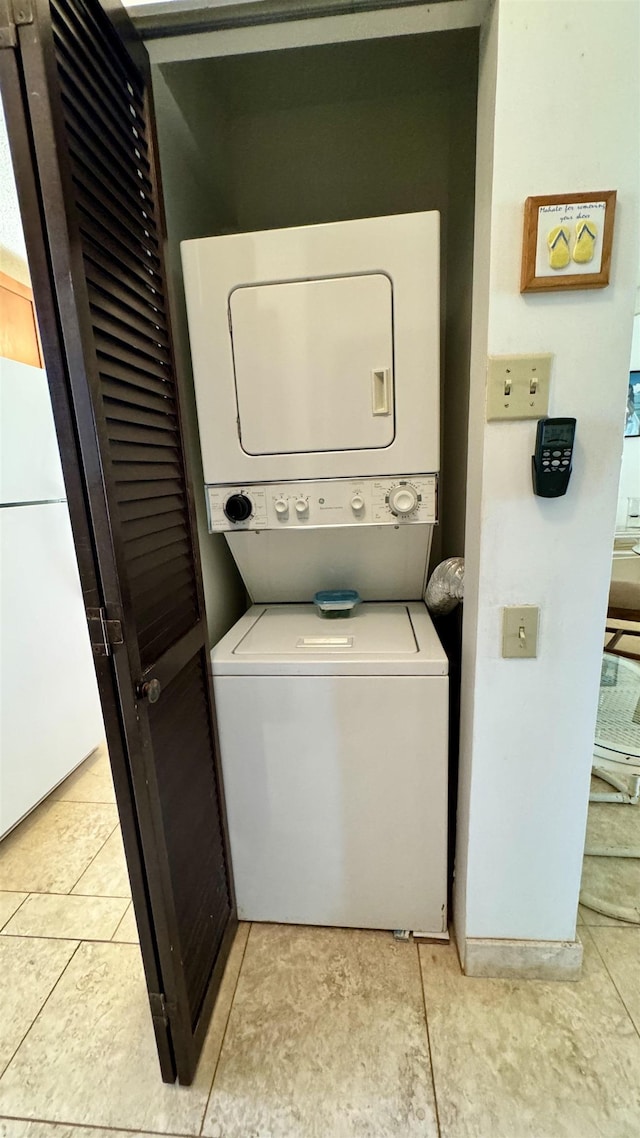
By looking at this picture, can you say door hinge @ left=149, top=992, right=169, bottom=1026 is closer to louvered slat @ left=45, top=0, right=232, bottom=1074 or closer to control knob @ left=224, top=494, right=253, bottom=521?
louvered slat @ left=45, top=0, right=232, bottom=1074

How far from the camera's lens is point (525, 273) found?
946mm

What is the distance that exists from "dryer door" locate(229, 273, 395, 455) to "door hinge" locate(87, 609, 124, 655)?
2.20 feet

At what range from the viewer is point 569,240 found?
93 centimetres

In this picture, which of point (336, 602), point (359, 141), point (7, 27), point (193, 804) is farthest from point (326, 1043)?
point (359, 141)

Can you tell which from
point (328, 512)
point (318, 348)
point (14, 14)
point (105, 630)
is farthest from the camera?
point (328, 512)

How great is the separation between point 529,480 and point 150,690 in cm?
92

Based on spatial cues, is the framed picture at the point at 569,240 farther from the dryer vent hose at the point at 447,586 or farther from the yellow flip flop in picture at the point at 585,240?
the dryer vent hose at the point at 447,586

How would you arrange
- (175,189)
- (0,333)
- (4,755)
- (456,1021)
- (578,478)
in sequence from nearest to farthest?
(578,478), (456,1021), (175,189), (4,755), (0,333)

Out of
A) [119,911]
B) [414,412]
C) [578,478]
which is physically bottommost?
[119,911]

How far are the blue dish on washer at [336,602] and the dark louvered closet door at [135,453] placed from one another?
1.37 feet

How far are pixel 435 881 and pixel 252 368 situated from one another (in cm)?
157

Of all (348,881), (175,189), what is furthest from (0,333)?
(348,881)

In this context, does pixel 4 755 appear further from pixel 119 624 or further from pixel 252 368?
pixel 252 368

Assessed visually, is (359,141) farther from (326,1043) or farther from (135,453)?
(326,1043)
